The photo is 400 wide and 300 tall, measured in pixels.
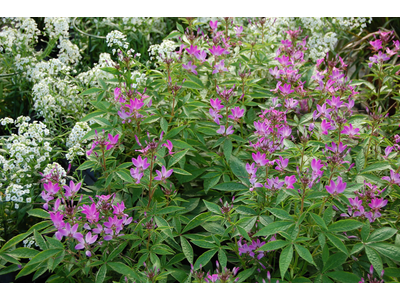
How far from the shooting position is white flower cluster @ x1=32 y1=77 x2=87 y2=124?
2109mm

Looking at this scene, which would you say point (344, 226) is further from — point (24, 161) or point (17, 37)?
point (17, 37)

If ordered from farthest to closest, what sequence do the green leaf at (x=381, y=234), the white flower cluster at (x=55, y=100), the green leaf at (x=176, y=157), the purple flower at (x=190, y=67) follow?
1. the white flower cluster at (x=55, y=100)
2. the purple flower at (x=190, y=67)
3. the green leaf at (x=176, y=157)
4. the green leaf at (x=381, y=234)

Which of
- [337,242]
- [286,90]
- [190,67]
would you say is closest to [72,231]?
[337,242]

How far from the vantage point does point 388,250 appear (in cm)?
124

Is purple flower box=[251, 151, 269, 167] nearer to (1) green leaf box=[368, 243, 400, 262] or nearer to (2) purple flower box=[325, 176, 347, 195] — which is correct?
(2) purple flower box=[325, 176, 347, 195]

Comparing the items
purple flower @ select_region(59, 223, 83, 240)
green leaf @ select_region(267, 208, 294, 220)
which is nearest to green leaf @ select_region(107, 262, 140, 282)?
purple flower @ select_region(59, 223, 83, 240)

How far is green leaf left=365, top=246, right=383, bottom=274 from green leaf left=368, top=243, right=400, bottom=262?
2 cm

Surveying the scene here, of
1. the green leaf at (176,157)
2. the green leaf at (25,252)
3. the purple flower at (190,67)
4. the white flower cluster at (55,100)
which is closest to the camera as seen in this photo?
the green leaf at (25,252)

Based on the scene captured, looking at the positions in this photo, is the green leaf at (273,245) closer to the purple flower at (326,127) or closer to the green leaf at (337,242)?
the green leaf at (337,242)

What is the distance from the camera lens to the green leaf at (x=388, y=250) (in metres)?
1.23

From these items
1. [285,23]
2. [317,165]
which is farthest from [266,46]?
[317,165]

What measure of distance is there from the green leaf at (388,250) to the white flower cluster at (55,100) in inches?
64.4

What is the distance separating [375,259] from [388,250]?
0.18 ft

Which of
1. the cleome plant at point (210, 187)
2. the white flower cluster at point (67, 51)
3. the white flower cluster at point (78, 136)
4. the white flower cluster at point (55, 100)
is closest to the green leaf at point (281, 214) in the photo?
the cleome plant at point (210, 187)
